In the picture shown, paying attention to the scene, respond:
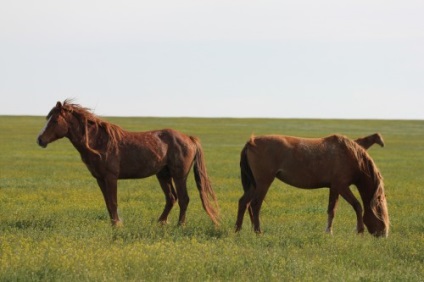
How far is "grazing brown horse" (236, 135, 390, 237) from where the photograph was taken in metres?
13.1

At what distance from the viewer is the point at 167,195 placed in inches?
572

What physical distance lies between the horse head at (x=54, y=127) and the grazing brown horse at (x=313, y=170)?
10.7 ft

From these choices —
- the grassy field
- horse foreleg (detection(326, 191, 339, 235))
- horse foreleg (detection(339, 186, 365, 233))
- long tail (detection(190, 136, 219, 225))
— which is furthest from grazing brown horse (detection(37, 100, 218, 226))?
horse foreleg (detection(339, 186, 365, 233))

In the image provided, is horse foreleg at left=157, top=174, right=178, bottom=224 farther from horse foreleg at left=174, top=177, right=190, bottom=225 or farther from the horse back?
the horse back

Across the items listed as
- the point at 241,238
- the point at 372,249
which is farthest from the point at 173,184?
the point at 372,249

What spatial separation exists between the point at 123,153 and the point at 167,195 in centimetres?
126

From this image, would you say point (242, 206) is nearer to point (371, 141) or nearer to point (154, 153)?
point (154, 153)

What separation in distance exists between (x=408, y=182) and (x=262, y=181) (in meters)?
13.8

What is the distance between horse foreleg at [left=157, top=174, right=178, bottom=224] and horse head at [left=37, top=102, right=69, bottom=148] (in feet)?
7.27

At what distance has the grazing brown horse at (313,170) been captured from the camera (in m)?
13.1

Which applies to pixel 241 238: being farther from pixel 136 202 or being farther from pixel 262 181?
pixel 136 202

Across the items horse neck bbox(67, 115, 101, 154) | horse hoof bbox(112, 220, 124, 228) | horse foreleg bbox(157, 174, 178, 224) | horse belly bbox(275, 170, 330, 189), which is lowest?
horse hoof bbox(112, 220, 124, 228)

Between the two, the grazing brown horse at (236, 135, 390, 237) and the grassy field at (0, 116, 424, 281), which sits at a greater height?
the grazing brown horse at (236, 135, 390, 237)

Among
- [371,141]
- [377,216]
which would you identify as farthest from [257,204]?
[371,141]
